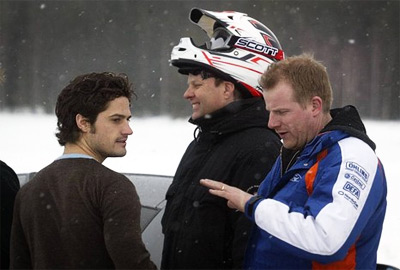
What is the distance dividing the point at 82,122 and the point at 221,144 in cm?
62

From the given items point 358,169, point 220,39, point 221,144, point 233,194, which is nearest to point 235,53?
point 220,39

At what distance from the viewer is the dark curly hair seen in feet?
7.47

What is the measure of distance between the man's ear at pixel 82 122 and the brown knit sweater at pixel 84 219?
13 cm

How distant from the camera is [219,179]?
254 cm

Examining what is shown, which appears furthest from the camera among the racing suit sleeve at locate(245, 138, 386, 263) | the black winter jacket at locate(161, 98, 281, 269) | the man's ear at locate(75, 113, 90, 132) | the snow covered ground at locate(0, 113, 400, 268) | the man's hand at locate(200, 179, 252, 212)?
the snow covered ground at locate(0, 113, 400, 268)

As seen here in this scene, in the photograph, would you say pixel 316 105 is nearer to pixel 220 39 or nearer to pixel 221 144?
pixel 221 144

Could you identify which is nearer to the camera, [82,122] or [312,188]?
[312,188]

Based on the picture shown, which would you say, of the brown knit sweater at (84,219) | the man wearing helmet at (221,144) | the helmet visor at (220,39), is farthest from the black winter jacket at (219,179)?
the brown knit sweater at (84,219)

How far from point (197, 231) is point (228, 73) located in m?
0.66

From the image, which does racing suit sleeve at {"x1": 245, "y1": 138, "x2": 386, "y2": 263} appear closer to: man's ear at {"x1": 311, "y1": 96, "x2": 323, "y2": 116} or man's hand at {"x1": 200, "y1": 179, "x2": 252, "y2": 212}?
man's hand at {"x1": 200, "y1": 179, "x2": 252, "y2": 212}

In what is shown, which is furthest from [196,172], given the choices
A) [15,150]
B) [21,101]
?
[21,101]

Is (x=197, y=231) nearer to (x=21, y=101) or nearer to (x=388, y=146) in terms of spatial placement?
(x=388, y=146)

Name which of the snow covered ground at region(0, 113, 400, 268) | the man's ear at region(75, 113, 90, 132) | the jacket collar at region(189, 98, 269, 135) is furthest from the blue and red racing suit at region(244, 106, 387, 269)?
the snow covered ground at region(0, 113, 400, 268)

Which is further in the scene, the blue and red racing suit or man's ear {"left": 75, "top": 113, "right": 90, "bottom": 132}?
man's ear {"left": 75, "top": 113, "right": 90, "bottom": 132}
